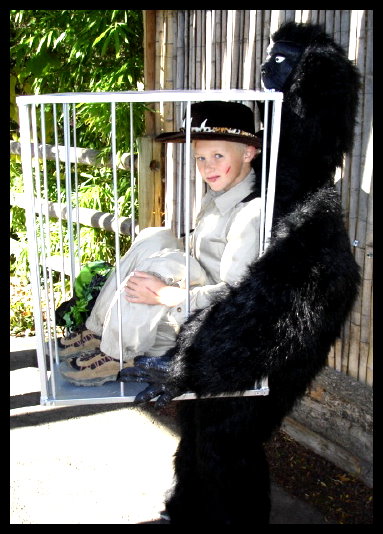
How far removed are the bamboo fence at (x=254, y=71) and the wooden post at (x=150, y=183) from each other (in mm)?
84

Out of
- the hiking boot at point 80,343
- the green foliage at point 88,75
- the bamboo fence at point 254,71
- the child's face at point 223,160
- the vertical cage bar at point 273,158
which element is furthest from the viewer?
the green foliage at point 88,75

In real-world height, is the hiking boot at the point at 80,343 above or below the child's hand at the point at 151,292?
below

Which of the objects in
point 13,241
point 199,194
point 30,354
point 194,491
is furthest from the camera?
point 13,241

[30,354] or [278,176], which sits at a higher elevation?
[278,176]

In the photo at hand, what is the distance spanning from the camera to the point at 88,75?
5031 mm

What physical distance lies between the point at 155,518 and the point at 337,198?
1.51 meters

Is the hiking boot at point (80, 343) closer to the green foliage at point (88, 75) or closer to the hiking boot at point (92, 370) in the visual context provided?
the hiking boot at point (92, 370)

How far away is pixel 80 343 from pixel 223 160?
805 millimetres

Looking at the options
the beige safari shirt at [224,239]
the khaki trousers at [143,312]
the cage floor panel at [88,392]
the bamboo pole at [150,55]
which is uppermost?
the bamboo pole at [150,55]

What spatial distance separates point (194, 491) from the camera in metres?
2.68

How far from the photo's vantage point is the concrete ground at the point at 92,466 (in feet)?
9.38

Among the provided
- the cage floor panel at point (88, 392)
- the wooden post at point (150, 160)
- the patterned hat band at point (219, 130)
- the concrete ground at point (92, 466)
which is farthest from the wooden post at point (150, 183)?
the cage floor panel at point (88, 392)

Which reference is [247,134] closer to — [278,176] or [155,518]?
[278,176]

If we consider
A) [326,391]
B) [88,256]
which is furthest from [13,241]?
[326,391]
